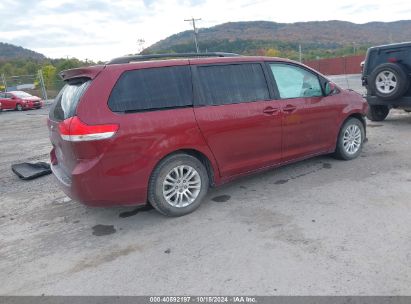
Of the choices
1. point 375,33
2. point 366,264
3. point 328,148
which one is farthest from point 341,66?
point 375,33

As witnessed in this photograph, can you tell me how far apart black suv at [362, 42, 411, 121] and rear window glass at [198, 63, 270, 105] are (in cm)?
398

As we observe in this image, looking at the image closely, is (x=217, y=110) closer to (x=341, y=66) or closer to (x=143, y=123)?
(x=143, y=123)

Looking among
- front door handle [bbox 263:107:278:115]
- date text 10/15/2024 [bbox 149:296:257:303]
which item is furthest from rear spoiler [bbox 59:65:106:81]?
→ date text 10/15/2024 [bbox 149:296:257:303]

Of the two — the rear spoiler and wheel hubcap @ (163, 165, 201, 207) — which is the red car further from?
wheel hubcap @ (163, 165, 201, 207)

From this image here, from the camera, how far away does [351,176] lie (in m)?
4.85

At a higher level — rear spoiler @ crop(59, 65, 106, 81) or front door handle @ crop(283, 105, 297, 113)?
rear spoiler @ crop(59, 65, 106, 81)

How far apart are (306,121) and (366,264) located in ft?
7.95

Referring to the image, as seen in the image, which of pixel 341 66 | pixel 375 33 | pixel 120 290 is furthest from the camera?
A: pixel 375 33

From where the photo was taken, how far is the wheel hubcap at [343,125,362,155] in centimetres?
552

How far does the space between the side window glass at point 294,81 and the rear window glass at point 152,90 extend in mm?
1348

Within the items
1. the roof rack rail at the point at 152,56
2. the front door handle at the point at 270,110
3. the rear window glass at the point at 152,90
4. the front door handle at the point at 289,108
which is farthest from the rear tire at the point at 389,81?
the rear window glass at the point at 152,90

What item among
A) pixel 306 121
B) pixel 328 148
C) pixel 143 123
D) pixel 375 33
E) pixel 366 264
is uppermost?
pixel 375 33

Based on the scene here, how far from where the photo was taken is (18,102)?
24.5 metres

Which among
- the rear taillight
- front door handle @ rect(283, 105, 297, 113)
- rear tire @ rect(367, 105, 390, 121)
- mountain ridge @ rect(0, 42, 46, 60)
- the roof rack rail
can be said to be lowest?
rear tire @ rect(367, 105, 390, 121)
